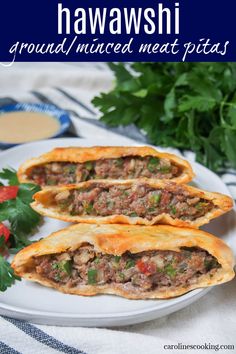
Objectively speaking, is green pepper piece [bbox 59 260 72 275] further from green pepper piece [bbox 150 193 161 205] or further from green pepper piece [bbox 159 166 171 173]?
green pepper piece [bbox 159 166 171 173]

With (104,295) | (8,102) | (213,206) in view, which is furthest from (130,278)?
(8,102)

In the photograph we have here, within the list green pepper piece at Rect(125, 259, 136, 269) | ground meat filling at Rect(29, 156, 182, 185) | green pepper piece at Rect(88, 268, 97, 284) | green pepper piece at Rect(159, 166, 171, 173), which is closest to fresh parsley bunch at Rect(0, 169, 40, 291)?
ground meat filling at Rect(29, 156, 182, 185)

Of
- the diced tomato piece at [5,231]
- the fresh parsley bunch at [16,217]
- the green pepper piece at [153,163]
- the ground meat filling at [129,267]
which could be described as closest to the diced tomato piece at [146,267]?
the ground meat filling at [129,267]

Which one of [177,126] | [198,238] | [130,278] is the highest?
[177,126]

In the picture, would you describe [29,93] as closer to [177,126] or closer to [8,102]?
[8,102]

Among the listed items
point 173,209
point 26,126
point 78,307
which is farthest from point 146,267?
point 26,126

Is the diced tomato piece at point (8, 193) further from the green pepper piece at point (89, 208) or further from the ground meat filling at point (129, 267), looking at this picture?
the ground meat filling at point (129, 267)

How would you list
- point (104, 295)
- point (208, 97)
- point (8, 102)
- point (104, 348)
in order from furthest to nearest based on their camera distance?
point (8, 102)
point (208, 97)
point (104, 295)
point (104, 348)
